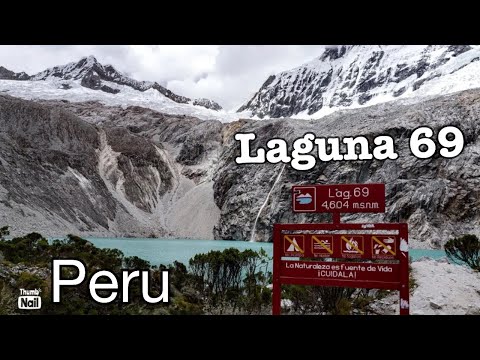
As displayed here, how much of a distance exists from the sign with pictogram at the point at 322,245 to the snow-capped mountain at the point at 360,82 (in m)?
48.4

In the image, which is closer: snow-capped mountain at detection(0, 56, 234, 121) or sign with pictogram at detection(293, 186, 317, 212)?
sign with pictogram at detection(293, 186, 317, 212)

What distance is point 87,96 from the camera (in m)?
109

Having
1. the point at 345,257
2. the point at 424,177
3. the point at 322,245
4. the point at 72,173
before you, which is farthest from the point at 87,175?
the point at 345,257

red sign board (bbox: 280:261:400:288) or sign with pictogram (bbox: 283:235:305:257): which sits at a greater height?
sign with pictogram (bbox: 283:235:305:257)

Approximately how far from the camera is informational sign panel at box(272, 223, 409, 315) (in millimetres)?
6012

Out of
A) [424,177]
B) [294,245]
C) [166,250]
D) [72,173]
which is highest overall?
[72,173]

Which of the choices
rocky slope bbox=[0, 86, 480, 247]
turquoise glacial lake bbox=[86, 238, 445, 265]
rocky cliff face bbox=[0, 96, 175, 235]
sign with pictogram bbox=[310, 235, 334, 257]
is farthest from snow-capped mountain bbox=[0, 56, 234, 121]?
sign with pictogram bbox=[310, 235, 334, 257]

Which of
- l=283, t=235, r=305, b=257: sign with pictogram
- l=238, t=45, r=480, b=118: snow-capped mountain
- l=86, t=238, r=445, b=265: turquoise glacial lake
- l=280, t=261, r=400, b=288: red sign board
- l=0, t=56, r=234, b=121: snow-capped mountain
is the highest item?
l=0, t=56, r=234, b=121: snow-capped mountain

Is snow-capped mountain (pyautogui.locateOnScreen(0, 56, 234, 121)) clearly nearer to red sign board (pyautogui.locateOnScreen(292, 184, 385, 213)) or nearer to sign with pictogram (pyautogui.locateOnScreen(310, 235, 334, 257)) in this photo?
red sign board (pyautogui.locateOnScreen(292, 184, 385, 213))

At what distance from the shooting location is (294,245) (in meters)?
6.71

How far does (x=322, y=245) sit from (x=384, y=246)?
0.86 m

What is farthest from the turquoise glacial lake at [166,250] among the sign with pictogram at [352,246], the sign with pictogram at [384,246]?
the sign with pictogram at [384,246]

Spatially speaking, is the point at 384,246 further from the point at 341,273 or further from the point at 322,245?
the point at 322,245
